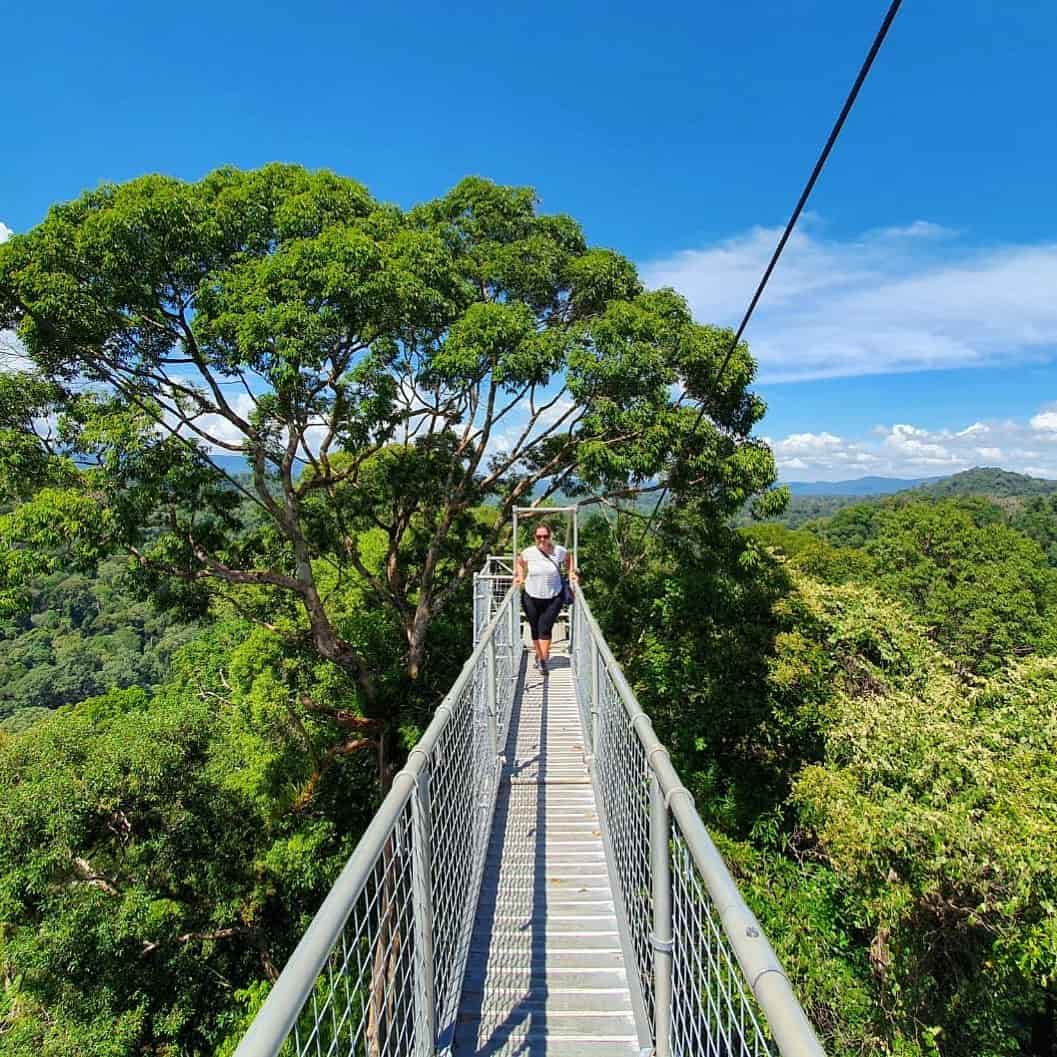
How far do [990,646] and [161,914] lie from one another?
2471cm

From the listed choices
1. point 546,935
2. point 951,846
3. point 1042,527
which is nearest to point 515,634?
point 546,935

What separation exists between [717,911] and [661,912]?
0.75m

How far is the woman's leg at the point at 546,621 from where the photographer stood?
5785mm

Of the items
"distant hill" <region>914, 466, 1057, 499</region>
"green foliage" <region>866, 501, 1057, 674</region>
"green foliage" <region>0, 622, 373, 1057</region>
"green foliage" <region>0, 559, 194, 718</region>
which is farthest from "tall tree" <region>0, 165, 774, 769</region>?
"distant hill" <region>914, 466, 1057, 499</region>

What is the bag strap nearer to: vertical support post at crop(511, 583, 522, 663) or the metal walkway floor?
vertical support post at crop(511, 583, 522, 663)

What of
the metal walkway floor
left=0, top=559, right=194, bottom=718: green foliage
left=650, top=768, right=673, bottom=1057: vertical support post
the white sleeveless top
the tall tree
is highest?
the tall tree

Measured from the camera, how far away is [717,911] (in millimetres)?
1228

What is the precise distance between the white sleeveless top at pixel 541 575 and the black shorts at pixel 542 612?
7 centimetres

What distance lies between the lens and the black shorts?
5773mm

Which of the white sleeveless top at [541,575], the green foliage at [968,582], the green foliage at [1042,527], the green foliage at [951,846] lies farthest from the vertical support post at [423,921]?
the green foliage at [1042,527]

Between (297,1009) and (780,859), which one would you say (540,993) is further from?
(780,859)

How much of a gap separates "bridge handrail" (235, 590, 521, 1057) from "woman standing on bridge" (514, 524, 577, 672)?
6.92ft

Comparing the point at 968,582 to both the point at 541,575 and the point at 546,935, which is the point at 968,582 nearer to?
the point at 541,575

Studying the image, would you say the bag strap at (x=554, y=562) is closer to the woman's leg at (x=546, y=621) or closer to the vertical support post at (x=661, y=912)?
the woman's leg at (x=546, y=621)
